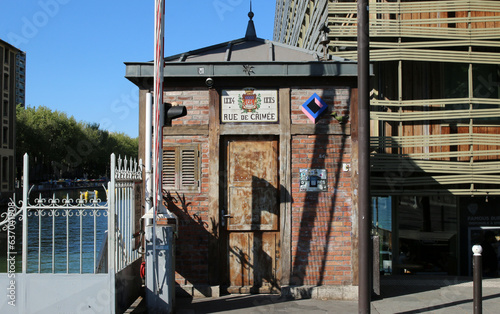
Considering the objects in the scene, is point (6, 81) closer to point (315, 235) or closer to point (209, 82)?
point (209, 82)

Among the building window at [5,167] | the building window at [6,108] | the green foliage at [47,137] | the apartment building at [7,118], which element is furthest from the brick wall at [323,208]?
the building window at [6,108]

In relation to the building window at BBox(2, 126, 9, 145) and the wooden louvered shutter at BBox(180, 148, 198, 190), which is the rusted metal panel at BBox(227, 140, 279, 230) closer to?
the wooden louvered shutter at BBox(180, 148, 198, 190)

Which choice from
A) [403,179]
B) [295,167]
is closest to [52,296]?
[295,167]

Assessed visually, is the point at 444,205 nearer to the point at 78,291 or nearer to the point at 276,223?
the point at 276,223

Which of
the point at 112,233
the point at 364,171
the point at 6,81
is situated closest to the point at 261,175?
the point at 364,171

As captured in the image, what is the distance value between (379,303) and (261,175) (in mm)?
2741

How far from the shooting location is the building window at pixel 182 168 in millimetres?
7859

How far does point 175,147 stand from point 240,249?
77.9 inches

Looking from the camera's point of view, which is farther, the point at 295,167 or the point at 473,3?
the point at 473,3

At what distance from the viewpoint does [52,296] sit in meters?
6.18

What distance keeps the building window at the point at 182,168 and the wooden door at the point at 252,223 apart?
0.54 meters

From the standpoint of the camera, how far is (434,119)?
1045 centimetres

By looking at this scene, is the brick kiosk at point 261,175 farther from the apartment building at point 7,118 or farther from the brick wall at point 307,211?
the apartment building at point 7,118

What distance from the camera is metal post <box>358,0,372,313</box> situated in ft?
20.6
